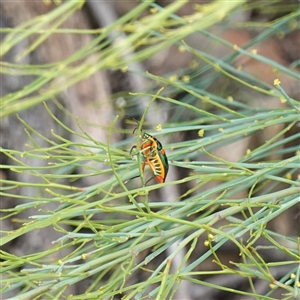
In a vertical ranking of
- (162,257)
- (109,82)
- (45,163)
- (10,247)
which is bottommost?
(162,257)

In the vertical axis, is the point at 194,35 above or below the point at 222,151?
above

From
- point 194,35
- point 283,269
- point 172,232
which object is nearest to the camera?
point 172,232

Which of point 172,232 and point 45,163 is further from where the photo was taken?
point 45,163

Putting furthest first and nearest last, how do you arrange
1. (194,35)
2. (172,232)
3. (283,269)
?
(194,35) → (283,269) → (172,232)

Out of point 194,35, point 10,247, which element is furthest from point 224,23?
point 10,247

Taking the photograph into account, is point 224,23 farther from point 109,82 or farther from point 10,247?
point 10,247

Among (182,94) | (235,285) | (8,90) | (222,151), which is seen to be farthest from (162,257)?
(8,90)

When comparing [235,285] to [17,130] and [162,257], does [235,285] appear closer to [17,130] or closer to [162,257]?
[162,257]

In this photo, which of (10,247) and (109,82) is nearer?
(10,247)

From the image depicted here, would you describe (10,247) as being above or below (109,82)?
below
